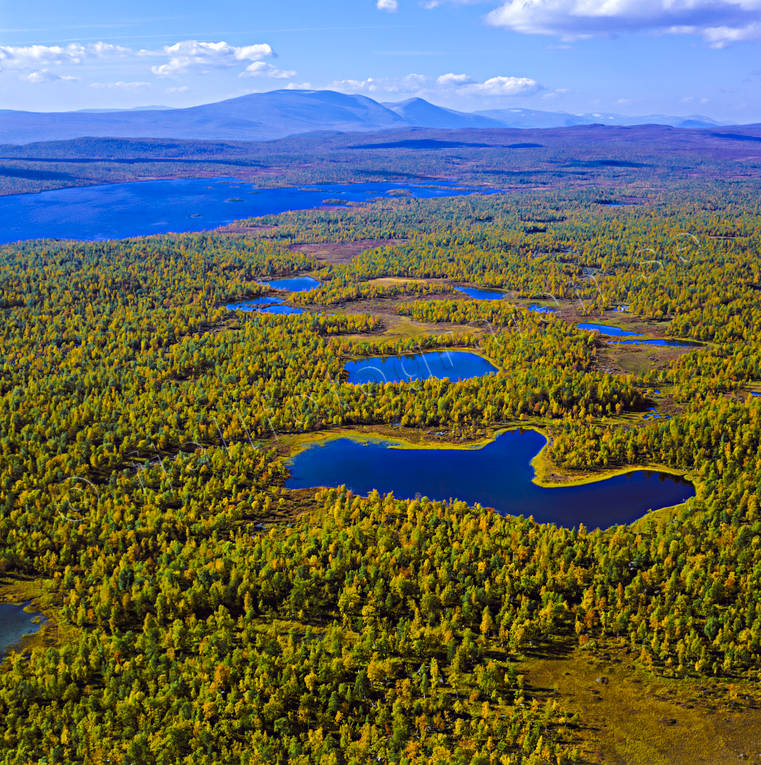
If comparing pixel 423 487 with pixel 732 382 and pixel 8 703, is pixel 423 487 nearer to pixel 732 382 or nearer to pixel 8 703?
pixel 8 703

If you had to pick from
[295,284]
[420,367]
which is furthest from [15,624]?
[295,284]

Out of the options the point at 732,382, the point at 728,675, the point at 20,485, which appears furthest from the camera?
the point at 732,382

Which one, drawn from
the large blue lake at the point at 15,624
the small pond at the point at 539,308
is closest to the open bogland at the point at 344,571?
the large blue lake at the point at 15,624

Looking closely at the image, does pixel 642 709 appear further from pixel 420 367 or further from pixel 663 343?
pixel 663 343

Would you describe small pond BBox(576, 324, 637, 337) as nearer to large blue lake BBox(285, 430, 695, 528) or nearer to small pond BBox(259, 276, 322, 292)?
large blue lake BBox(285, 430, 695, 528)

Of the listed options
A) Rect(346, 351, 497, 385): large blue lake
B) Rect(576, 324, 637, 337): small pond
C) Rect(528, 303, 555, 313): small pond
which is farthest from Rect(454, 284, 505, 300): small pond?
Rect(346, 351, 497, 385): large blue lake

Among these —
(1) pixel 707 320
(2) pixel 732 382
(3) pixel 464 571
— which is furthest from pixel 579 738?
(1) pixel 707 320
